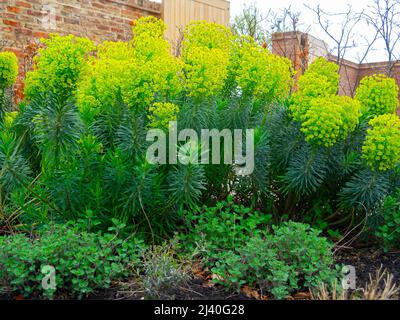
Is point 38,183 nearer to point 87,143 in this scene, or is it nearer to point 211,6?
point 87,143

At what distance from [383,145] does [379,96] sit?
27.9 inches

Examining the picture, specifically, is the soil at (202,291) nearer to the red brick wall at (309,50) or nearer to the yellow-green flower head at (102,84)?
the yellow-green flower head at (102,84)

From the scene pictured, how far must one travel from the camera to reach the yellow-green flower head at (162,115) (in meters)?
3.06

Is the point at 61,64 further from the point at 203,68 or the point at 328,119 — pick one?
the point at 328,119

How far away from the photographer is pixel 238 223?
11.8 feet

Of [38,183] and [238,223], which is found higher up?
[38,183]

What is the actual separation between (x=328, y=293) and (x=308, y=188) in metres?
1.08

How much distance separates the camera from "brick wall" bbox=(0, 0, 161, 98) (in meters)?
8.35

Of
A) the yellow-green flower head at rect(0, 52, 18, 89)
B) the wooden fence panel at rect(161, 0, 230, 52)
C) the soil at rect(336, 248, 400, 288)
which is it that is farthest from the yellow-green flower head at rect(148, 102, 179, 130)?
the wooden fence panel at rect(161, 0, 230, 52)

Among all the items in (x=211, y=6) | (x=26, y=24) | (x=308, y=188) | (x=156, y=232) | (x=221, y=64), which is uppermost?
(x=211, y=6)

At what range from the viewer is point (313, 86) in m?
3.62

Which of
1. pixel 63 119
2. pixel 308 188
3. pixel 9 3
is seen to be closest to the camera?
pixel 63 119
